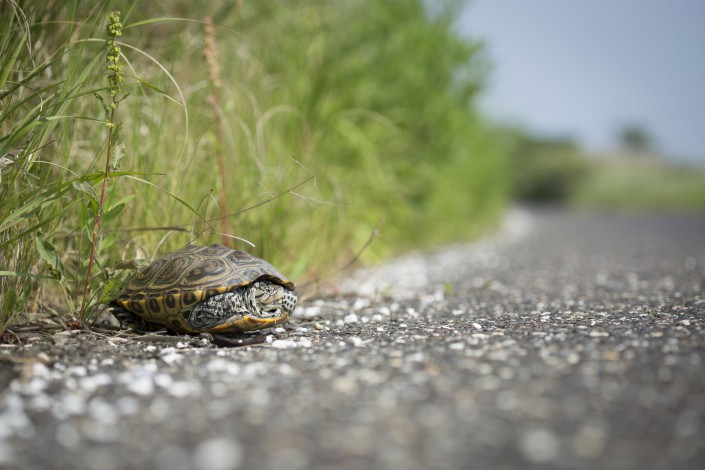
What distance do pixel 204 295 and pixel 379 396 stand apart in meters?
1.09

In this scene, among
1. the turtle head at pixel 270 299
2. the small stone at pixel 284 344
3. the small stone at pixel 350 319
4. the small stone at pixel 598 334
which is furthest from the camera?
the small stone at pixel 350 319

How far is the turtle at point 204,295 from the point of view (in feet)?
8.93

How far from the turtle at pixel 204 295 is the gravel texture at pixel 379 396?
12cm

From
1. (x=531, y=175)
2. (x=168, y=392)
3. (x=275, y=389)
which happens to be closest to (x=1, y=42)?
(x=168, y=392)

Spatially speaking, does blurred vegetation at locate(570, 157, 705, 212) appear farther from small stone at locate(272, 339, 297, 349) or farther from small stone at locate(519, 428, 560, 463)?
small stone at locate(519, 428, 560, 463)

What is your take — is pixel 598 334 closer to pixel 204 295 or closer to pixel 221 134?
pixel 204 295

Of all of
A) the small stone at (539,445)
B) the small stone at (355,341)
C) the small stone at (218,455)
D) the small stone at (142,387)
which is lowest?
the small stone at (142,387)

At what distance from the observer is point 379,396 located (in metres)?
1.87

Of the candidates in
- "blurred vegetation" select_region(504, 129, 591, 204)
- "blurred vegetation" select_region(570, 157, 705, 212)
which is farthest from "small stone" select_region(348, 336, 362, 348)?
"blurred vegetation" select_region(504, 129, 591, 204)

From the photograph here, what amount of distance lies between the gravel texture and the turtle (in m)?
0.12

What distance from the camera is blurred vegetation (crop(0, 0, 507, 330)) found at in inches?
106

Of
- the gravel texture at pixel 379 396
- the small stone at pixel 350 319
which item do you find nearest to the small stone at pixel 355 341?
the gravel texture at pixel 379 396

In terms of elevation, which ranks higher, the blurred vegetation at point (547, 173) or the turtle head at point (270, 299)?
the blurred vegetation at point (547, 173)

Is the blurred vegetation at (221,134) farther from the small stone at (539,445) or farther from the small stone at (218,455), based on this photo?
the small stone at (539,445)
